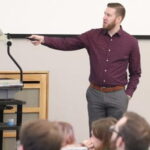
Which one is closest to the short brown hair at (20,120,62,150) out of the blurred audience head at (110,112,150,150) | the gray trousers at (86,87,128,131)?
the blurred audience head at (110,112,150,150)

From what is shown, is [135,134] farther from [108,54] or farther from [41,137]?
[108,54]

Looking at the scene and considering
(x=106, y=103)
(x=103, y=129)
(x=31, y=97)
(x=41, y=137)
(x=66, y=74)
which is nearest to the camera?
(x=41, y=137)

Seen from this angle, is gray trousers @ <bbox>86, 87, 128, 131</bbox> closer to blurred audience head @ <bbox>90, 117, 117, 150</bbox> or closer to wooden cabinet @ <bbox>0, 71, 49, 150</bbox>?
wooden cabinet @ <bbox>0, 71, 49, 150</bbox>

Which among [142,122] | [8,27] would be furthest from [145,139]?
[8,27]

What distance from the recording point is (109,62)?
368 centimetres

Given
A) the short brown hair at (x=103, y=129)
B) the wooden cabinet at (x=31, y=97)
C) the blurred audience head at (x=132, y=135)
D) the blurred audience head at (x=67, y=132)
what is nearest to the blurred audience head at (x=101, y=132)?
the short brown hair at (x=103, y=129)

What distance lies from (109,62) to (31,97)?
104 cm

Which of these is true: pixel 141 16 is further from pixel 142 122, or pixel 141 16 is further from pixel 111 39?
pixel 142 122

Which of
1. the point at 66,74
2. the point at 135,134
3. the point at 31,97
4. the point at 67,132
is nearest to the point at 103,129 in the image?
the point at 67,132

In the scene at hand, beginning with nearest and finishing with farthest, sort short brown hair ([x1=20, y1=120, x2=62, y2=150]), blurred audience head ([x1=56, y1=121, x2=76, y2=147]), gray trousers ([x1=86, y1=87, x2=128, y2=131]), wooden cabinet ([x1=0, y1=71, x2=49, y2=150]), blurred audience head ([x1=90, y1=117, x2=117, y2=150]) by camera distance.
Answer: short brown hair ([x1=20, y1=120, x2=62, y2=150]), blurred audience head ([x1=56, y1=121, x2=76, y2=147]), blurred audience head ([x1=90, y1=117, x2=117, y2=150]), gray trousers ([x1=86, y1=87, x2=128, y2=131]), wooden cabinet ([x1=0, y1=71, x2=49, y2=150])

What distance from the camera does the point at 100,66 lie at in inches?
145

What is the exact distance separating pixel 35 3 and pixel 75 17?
1.35ft

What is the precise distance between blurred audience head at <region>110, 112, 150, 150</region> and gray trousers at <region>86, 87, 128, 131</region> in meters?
1.91

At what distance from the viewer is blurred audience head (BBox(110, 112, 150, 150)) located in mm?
1630
